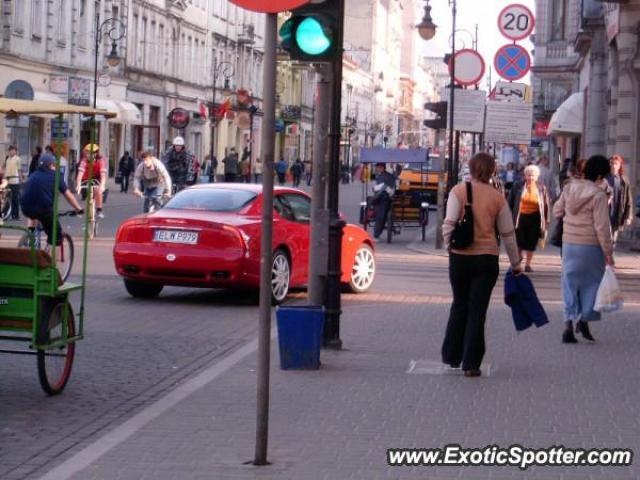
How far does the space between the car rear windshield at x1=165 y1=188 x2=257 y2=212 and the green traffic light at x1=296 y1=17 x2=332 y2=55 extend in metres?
7.40

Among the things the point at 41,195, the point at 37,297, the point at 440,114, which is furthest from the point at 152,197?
the point at 37,297

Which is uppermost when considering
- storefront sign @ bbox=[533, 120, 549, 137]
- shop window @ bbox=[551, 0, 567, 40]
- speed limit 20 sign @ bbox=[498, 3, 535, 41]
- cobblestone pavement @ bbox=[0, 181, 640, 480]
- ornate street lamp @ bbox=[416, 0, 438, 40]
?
shop window @ bbox=[551, 0, 567, 40]

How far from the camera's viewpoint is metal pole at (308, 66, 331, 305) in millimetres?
12578

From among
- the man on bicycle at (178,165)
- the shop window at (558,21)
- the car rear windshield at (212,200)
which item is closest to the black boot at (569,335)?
the car rear windshield at (212,200)

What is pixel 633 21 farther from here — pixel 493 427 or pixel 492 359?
pixel 493 427

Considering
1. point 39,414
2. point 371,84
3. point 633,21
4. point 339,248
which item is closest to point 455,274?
point 339,248

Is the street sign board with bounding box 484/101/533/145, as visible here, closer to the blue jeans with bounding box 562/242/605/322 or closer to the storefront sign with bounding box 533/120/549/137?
the blue jeans with bounding box 562/242/605/322

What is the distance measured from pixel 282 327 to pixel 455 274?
1.44 m

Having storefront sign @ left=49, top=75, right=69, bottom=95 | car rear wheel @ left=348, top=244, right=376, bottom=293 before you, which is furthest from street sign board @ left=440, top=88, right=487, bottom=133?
storefront sign @ left=49, top=75, right=69, bottom=95

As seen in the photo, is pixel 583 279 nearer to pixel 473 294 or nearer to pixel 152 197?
pixel 473 294

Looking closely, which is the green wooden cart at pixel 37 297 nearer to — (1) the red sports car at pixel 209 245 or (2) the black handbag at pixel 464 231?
(2) the black handbag at pixel 464 231

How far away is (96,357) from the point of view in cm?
1241

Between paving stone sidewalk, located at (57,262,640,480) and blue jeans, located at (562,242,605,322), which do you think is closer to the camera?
paving stone sidewalk, located at (57,262,640,480)

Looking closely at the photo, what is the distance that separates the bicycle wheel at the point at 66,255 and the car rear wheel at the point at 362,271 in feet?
12.2
